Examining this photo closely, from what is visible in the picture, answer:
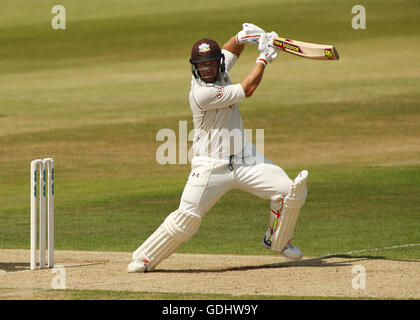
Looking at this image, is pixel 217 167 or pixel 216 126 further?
pixel 216 126

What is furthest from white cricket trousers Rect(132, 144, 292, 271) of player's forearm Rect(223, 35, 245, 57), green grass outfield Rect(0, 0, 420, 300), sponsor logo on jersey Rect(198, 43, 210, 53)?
green grass outfield Rect(0, 0, 420, 300)

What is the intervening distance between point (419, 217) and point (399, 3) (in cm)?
3861

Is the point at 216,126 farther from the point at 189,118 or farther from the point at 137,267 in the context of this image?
the point at 189,118

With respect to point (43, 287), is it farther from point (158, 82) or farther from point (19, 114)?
point (158, 82)

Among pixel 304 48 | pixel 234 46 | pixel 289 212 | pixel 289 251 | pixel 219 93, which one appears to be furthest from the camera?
pixel 234 46

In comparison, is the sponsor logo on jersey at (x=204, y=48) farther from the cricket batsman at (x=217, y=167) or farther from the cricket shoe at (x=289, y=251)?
the cricket shoe at (x=289, y=251)

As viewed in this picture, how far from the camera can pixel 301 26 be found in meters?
43.9

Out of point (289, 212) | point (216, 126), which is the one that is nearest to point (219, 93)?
point (216, 126)

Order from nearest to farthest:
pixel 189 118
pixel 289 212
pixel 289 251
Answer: pixel 289 212 < pixel 289 251 < pixel 189 118

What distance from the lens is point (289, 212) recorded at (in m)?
9.02

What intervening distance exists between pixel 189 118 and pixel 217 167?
1571 cm

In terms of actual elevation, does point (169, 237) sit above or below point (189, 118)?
below

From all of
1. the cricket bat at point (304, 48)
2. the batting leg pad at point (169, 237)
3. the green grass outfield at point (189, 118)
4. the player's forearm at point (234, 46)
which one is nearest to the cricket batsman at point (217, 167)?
the batting leg pad at point (169, 237)

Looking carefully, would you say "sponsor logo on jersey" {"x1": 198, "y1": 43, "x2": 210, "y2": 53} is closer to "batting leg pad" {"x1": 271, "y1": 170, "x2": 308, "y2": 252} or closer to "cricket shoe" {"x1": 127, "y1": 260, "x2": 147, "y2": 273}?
"batting leg pad" {"x1": 271, "y1": 170, "x2": 308, "y2": 252}
